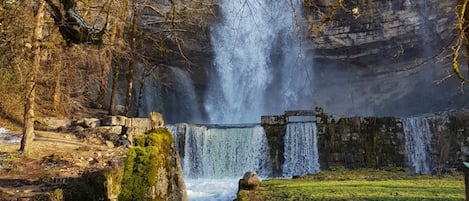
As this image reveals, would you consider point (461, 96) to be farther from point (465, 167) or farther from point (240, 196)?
point (465, 167)

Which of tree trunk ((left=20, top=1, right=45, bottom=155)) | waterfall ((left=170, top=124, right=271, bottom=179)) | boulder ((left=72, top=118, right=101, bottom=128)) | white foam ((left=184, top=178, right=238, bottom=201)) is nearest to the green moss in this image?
tree trunk ((left=20, top=1, right=45, bottom=155))

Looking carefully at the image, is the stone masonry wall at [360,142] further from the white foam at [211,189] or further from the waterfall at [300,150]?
the white foam at [211,189]

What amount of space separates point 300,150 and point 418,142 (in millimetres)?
4797

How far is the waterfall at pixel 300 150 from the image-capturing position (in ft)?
55.8

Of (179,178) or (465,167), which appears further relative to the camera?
(179,178)

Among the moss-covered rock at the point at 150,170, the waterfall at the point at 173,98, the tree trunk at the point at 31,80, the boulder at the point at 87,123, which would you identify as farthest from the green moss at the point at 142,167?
the waterfall at the point at 173,98

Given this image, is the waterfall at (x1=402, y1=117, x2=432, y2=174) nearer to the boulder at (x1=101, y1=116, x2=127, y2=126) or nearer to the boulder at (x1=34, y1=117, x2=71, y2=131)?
the boulder at (x1=101, y1=116, x2=127, y2=126)

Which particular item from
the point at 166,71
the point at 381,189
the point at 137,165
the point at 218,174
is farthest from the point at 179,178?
the point at 166,71

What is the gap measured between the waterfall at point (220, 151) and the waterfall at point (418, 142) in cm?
566

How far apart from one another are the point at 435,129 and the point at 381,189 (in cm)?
1025

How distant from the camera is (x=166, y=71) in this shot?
26.3m

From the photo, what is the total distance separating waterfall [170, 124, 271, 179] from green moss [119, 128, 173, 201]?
1187 cm

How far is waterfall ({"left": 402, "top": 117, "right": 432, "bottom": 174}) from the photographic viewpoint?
17.6 metres

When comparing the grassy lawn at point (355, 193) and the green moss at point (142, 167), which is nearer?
the green moss at point (142, 167)
